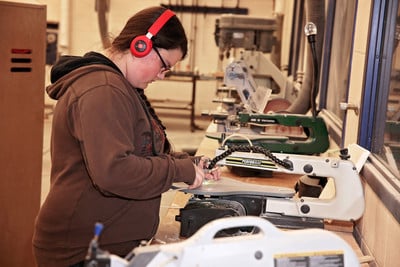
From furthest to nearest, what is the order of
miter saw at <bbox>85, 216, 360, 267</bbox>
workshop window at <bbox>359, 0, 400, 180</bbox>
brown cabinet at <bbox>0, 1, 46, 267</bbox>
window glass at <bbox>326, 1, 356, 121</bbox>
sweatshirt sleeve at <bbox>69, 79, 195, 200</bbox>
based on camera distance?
1. window glass at <bbox>326, 1, 356, 121</bbox>
2. brown cabinet at <bbox>0, 1, 46, 267</bbox>
3. workshop window at <bbox>359, 0, 400, 180</bbox>
4. sweatshirt sleeve at <bbox>69, 79, 195, 200</bbox>
5. miter saw at <bbox>85, 216, 360, 267</bbox>

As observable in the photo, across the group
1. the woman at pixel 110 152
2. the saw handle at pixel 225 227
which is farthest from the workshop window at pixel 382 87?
the saw handle at pixel 225 227

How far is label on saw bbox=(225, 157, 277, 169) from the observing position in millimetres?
1798

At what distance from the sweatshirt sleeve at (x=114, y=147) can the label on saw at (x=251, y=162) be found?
45cm

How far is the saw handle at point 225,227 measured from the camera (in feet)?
3.33

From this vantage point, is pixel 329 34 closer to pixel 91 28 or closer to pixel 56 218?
pixel 56 218

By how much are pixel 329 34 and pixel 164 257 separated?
2.75m

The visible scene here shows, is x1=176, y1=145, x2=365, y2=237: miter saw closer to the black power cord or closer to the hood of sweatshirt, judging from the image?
the black power cord

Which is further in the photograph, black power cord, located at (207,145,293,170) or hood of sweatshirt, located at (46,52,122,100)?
black power cord, located at (207,145,293,170)

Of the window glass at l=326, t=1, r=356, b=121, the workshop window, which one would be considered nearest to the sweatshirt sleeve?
the workshop window

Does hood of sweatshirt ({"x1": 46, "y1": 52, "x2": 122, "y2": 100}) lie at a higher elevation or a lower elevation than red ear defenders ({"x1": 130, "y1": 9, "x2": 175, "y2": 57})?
lower

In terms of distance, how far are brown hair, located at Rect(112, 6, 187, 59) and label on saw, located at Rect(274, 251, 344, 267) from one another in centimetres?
69

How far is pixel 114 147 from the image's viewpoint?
4.24ft

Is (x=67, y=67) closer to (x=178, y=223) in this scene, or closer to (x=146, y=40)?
(x=146, y=40)

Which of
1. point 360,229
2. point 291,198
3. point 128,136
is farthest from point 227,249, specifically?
point 360,229
